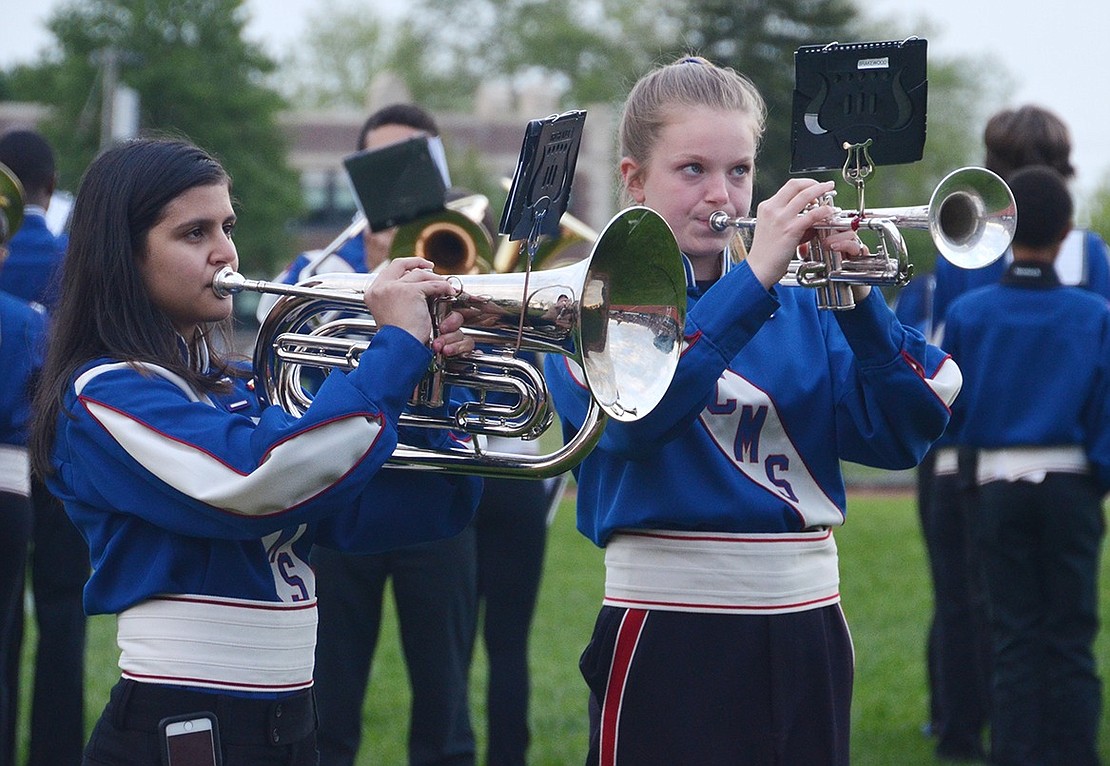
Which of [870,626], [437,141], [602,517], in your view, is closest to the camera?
[602,517]

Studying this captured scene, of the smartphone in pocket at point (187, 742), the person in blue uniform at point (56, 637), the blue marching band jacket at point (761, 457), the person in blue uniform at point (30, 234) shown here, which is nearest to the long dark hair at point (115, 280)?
the smartphone in pocket at point (187, 742)

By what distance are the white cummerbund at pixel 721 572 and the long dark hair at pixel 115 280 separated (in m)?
0.88

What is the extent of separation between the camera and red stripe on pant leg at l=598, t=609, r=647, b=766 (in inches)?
112

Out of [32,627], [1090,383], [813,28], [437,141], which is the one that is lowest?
[32,627]

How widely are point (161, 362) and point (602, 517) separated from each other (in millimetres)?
888

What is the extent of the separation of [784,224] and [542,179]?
439 millimetres

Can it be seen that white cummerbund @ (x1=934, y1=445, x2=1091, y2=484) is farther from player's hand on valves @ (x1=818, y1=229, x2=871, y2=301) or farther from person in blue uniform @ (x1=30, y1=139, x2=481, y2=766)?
person in blue uniform @ (x1=30, y1=139, x2=481, y2=766)

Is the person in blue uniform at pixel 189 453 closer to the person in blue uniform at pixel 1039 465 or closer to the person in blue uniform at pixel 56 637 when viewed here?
the person in blue uniform at pixel 56 637

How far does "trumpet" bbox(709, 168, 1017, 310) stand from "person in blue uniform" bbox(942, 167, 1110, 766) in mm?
2238

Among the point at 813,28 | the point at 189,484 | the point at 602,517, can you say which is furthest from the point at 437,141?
the point at 813,28

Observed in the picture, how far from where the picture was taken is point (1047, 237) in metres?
4.95

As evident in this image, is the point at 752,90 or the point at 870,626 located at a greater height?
the point at 752,90

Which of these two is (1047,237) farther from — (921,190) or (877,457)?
(921,190)

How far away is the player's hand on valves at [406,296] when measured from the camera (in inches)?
104
